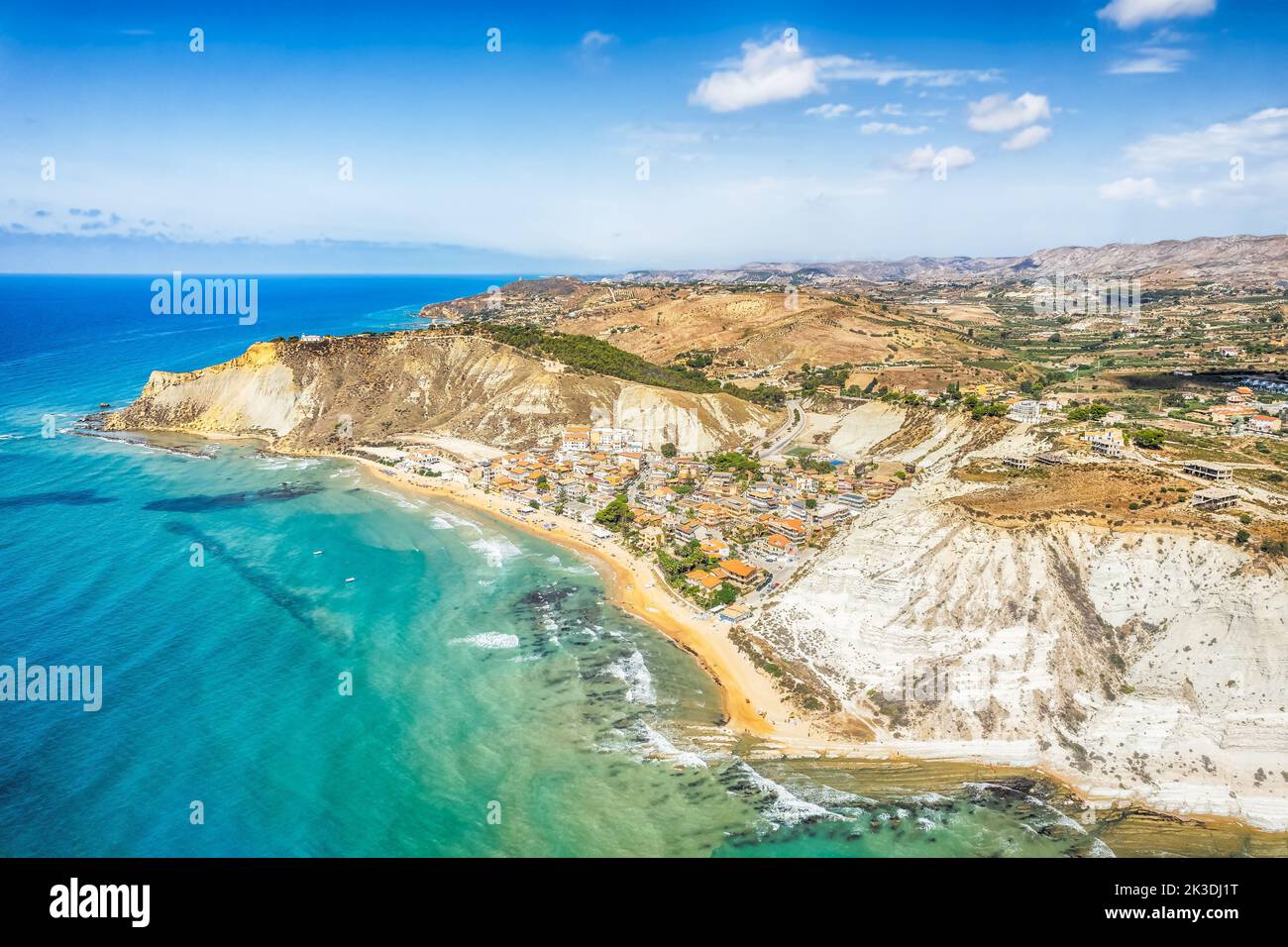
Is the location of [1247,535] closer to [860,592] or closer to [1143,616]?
[1143,616]

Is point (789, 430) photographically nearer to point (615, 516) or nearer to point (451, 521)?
point (615, 516)

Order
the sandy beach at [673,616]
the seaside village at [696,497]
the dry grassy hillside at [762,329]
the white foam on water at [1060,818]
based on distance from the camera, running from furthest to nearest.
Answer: the dry grassy hillside at [762,329]
the seaside village at [696,497]
the sandy beach at [673,616]
the white foam on water at [1060,818]

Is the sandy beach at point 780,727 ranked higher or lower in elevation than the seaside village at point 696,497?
lower

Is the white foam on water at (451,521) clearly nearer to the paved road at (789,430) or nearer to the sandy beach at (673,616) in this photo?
the sandy beach at (673,616)
